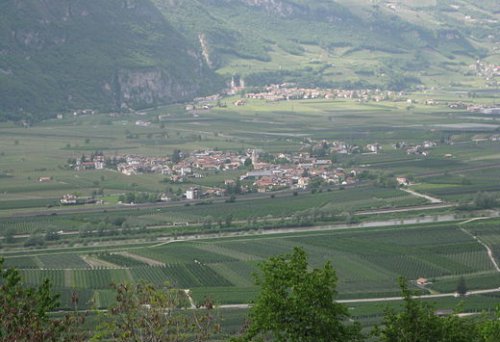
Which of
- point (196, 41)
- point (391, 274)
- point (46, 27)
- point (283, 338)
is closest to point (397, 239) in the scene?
point (391, 274)

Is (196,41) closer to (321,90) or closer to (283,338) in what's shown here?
(321,90)

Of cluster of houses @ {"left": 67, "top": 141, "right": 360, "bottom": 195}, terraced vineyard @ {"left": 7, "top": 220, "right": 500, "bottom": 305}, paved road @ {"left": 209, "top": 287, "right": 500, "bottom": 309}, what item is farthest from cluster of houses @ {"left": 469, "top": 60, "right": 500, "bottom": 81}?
paved road @ {"left": 209, "top": 287, "right": 500, "bottom": 309}

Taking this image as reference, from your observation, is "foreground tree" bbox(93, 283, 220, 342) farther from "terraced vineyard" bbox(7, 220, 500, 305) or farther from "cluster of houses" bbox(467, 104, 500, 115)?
"cluster of houses" bbox(467, 104, 500, 115)

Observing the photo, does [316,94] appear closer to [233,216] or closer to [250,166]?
[250,166]

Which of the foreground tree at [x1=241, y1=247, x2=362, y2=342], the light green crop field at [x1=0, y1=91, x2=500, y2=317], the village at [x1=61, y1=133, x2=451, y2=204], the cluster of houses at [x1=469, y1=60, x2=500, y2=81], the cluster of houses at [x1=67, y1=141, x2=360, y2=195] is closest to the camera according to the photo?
the foreground tree at [x1=241, y1=247, x2=362, y2=342]

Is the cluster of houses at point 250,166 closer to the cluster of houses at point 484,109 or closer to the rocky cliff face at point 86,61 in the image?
the cluster of houses at point 484,109

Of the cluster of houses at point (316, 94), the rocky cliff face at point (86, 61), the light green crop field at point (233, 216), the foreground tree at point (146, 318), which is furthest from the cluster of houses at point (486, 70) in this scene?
the foreground tree at point (146, 318)

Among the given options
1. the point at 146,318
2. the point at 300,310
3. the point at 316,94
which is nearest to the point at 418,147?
the point at 316,94
